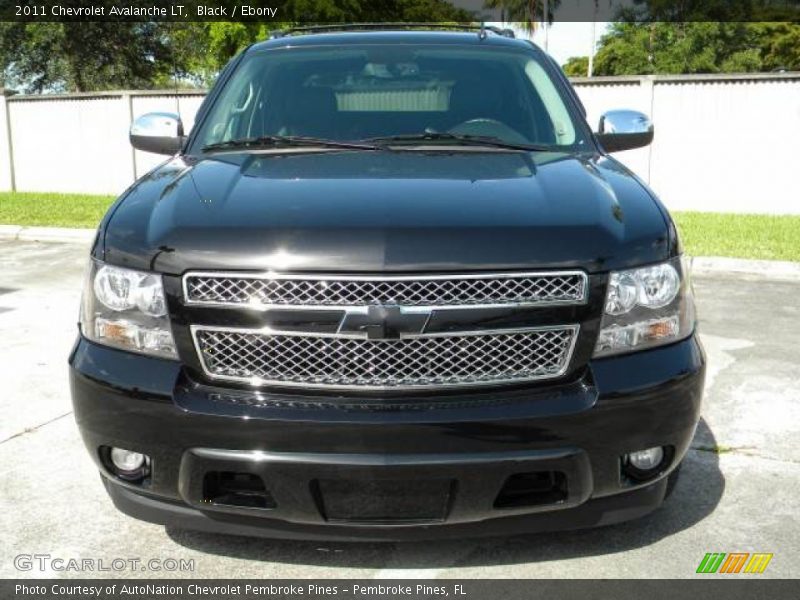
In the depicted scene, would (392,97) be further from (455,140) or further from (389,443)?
(389,443)

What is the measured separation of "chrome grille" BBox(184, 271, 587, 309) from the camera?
243 centimetres

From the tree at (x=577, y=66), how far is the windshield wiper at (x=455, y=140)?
72472 mm

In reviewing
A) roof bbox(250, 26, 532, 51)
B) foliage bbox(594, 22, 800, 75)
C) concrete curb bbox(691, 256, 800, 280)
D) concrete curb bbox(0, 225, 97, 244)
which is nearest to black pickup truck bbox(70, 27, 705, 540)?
roof bbox(250, 26, 532, 51)

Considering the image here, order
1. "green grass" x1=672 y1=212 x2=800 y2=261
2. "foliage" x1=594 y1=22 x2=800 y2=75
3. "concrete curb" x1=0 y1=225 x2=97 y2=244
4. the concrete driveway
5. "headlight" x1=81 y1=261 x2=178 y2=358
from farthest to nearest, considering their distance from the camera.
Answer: "foliage" x1=594 y1=22 x2=800 y2=75 → "concrete curb" x1=0 y1=225 x2=97 y2=244 → "green grass" x1=672 y1=212 x2=800 y2=261 → the concrete driveway → "headlight" x1=81 y1=261 x2=178 y2=358

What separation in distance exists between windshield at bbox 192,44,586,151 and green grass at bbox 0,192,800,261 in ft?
17.7

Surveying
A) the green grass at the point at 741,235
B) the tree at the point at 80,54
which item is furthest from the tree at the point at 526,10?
the green grass at the point at 741,235

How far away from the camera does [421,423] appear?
2375 millimetres

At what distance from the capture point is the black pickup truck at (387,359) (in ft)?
7.91

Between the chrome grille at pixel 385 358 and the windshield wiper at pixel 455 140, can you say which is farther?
the windshield wiper at pixel 455 140

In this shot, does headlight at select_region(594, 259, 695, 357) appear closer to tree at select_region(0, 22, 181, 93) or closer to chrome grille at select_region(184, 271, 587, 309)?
chrome grille at select_region(184, 271, 587, 309)

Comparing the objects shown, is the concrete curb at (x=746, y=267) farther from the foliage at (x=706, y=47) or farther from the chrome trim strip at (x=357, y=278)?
the foliage at (x=706, y=47)

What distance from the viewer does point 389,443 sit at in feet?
7.79

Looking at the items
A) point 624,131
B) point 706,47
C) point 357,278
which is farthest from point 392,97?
point 706,47

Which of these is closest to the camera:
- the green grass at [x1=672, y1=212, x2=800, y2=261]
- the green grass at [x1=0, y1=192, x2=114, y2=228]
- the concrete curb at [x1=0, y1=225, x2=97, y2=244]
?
the green grass at [x1=672, y1=212, x2=800, y2=261]
